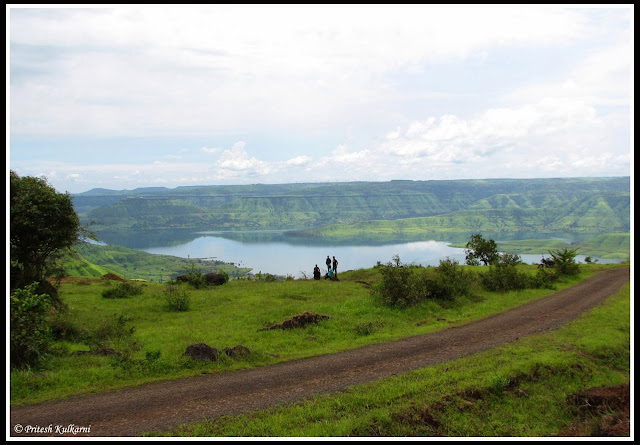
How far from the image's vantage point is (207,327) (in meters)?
17.8

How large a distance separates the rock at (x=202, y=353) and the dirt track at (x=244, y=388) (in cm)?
111

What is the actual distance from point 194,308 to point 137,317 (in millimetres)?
3105

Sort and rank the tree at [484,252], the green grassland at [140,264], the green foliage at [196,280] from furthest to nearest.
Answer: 1. the green grassland at [140,264]
2. the tree at [484,252]
3. the green foliage at [196,280]

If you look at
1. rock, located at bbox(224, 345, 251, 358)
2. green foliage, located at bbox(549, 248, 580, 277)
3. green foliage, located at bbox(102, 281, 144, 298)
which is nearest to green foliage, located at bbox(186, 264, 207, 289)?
green foliage, located at bbox(102, 281, 144, 298)

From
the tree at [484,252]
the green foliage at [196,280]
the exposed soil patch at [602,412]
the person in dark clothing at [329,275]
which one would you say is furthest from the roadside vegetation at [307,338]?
the tree at [484,252]

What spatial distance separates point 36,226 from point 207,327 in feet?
27.3

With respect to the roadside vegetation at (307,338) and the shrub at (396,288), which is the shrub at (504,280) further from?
the shrub at (396,288)

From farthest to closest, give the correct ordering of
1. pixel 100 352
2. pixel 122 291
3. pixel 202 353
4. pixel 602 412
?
pixel 122 291, pixel 100 352, pixel 202 353, pixel 602 412

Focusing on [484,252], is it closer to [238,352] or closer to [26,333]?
[238,352]

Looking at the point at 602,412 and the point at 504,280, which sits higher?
the point at 504,280

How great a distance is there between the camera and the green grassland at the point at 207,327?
11930 millimetres

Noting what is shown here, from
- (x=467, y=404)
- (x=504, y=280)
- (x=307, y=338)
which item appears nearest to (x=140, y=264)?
(x=504, y=280)

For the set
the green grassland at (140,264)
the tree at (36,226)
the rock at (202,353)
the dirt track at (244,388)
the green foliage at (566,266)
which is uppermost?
the tree at (36,226)

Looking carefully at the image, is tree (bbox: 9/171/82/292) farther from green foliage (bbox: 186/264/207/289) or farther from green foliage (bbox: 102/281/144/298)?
green foliage (bbox: 186/264/207/289)
